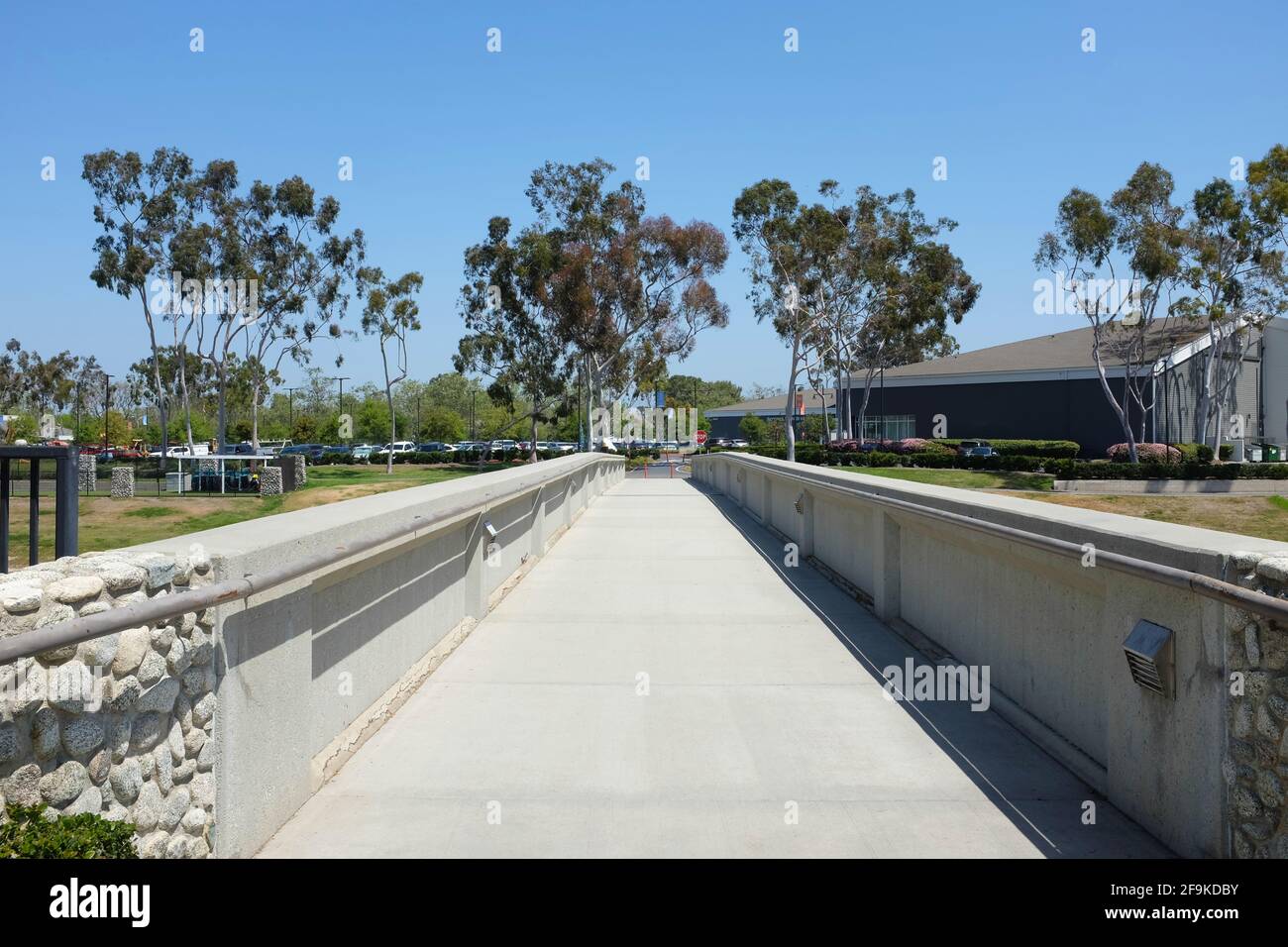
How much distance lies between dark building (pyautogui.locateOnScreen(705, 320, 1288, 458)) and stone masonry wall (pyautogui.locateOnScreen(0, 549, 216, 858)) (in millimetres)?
53298

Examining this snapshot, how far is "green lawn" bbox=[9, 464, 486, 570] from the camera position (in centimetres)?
2947

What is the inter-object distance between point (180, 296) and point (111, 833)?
61852 millimetres

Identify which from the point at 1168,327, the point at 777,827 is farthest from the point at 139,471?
the point at 777,827

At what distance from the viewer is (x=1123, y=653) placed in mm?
5043

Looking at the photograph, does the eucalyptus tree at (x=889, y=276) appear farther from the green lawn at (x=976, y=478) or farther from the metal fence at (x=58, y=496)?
the metal fence at (x=58, y=496)

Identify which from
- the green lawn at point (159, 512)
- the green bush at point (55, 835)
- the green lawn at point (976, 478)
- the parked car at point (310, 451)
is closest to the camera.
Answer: the green bush at point (55, 835)

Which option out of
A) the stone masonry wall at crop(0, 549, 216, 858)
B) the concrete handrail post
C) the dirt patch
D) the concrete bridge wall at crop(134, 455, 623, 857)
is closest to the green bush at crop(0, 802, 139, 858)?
the stone masonry wall at crop(0, 549, 216, 858)

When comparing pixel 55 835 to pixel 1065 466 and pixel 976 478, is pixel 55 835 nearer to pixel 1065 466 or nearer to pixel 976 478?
pixel 1065 466

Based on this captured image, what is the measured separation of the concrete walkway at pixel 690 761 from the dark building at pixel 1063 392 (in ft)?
159

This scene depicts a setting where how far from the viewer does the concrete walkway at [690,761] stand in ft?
16.0

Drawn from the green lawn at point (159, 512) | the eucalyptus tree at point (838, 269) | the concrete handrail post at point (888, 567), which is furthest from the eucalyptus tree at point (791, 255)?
the concrete handrail post at point (888, 567)

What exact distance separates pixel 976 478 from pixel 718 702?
134ft

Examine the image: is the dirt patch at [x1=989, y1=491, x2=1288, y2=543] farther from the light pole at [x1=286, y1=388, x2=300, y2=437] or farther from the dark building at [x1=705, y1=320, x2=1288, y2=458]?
the light pole at [x1=286, y1=388, x2=300, y2=437]
